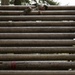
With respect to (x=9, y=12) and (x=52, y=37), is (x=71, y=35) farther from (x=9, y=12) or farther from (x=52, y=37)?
(x=9, y=12)

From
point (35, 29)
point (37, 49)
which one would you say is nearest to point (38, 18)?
point (35, 29)

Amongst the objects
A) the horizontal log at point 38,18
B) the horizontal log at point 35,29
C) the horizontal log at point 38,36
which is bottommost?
the horizontal log at point 38,36

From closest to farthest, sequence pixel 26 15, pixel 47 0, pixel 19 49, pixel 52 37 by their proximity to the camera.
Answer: pixel 19 49 < pixel 52 37 < pixel 26 15 < pixel 47 0

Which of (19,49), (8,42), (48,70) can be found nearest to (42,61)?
(48,70)

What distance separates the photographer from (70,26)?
120 inches

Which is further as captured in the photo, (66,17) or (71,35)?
(66,17)

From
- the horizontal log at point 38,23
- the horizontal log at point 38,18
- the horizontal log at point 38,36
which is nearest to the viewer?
the horizontal log at point 38,36

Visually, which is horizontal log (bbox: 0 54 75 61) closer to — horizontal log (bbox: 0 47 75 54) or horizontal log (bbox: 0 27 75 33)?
horizontal log (bbox: 0 47 75 54)

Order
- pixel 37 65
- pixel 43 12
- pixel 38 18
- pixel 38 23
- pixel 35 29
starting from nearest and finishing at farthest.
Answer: pixel 37 65, pixel 35 29, pixel 38 23, pixel 38 18, pixel 43 12

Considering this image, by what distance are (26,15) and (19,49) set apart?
794mm

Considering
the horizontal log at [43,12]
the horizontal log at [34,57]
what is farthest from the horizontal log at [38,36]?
the horizontal log at [43,12]

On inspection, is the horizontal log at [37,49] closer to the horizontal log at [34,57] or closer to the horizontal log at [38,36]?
the horizontal log at [34,57]

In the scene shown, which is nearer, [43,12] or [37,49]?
[37,49]

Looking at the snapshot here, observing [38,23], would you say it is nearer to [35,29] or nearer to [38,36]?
[35,29]
